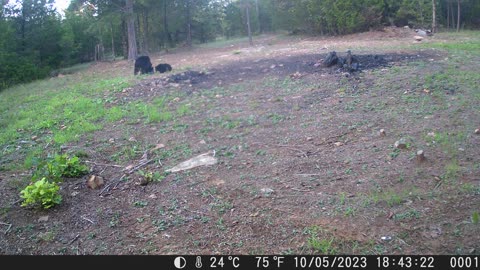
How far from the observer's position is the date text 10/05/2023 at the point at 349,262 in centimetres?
253

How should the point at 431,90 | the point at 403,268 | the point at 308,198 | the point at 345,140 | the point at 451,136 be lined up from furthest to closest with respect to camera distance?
the point at 431,90 → the point at 345,140 → the point at 451,136 → the point at 308,198 → the point at 403,268

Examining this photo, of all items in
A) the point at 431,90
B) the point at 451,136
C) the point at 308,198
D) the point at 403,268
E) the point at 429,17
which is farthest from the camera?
the point at 429,17

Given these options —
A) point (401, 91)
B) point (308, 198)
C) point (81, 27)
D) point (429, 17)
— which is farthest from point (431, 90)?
point (81, 27)

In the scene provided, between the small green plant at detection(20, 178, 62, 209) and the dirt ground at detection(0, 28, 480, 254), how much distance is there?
0.30 ft

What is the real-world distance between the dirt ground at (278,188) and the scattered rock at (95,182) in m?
0.08

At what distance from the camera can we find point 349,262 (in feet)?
8.70

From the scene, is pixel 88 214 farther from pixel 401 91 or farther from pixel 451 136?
pixel 401 91

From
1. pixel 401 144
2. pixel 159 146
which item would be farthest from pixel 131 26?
pixel 401 144

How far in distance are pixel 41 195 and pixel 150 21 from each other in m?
22.9

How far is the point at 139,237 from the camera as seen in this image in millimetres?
3230

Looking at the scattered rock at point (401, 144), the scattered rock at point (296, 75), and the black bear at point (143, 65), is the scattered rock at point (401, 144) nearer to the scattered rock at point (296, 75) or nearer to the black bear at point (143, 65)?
the scattered rock at point (296, 75)

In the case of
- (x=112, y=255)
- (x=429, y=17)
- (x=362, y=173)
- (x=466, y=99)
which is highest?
(x=429, y=17)

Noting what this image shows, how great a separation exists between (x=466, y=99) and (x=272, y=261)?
442 centimetres
